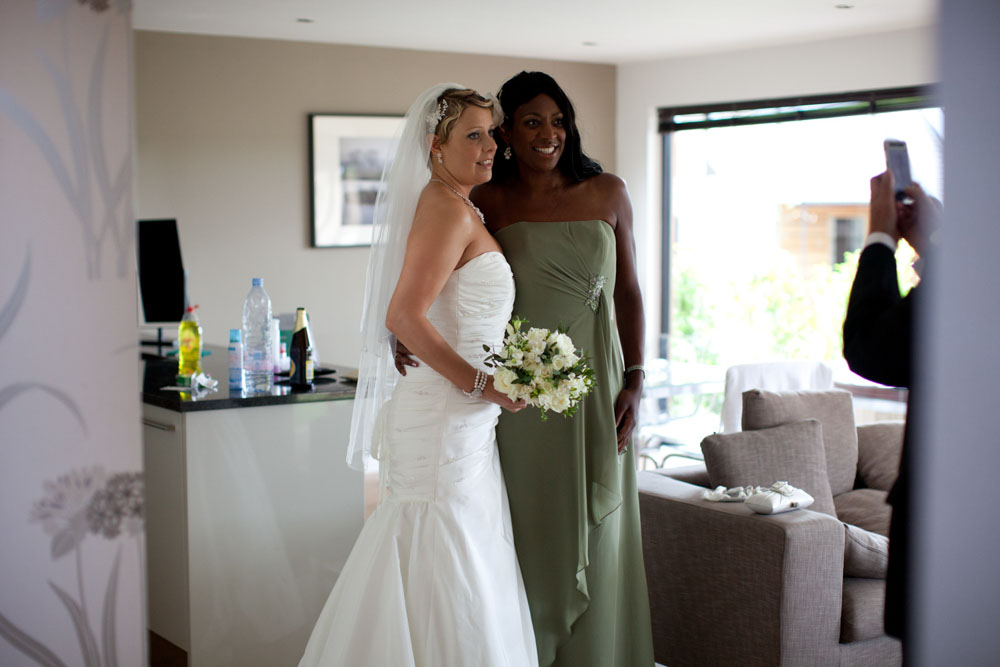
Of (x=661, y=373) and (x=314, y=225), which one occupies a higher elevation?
(x=314, y=225)

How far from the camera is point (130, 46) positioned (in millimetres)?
1576

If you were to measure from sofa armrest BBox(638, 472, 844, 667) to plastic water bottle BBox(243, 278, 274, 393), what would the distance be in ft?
4.68

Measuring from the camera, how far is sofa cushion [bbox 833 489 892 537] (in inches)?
145

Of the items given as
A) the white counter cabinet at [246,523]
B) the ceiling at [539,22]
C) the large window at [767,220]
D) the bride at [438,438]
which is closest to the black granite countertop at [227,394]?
the white counter cabinet at [246,523]

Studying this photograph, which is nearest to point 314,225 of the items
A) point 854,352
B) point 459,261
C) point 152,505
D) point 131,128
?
point 152,505

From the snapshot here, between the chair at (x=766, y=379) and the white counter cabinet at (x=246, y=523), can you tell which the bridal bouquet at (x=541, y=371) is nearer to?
A: the white counter cabinet at (x=246, y=523)

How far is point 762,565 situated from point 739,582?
4.3 inches

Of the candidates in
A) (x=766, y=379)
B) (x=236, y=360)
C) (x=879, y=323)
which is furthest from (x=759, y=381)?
(x=879, y=323)

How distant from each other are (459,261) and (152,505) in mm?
1641

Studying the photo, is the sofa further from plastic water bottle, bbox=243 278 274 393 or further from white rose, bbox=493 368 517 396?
plastic water bottle, bbox=243 278 274 393

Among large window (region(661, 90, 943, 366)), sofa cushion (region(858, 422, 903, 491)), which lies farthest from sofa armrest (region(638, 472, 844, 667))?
large window (region(661, 90, 943, 366))

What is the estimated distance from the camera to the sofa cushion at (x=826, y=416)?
3852mm

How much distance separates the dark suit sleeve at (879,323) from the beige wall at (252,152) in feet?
16.8

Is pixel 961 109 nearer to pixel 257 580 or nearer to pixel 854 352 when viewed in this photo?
pixel 854 352
